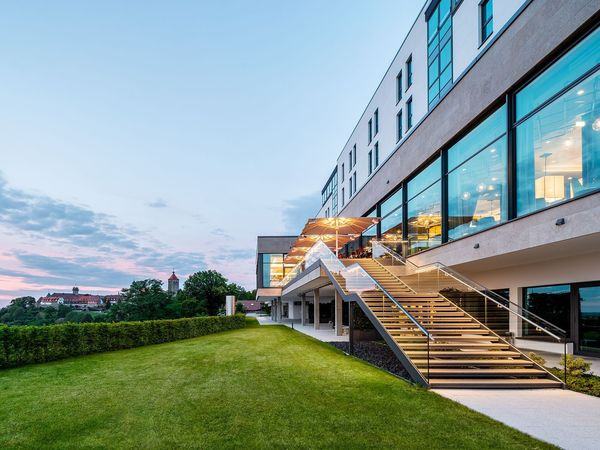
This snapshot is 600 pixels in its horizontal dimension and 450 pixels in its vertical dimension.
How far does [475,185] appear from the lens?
13.3 m

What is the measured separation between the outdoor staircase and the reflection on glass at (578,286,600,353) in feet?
11.8

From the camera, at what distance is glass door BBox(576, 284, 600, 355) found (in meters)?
10.7

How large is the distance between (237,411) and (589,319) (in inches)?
426

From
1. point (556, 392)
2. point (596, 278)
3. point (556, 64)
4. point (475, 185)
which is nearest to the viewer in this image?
point (556, 392)

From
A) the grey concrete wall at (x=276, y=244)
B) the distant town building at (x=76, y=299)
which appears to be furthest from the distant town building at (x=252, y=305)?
the distant town building at (x=76, y=299)

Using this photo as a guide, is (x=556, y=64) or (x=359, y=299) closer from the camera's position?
(x=556, y=64)

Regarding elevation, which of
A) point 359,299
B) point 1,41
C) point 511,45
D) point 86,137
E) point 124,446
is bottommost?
point 124,446

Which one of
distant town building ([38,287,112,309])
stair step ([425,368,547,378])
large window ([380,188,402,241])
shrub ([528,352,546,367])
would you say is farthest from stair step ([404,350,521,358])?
distant town building ([38,287,112,309])

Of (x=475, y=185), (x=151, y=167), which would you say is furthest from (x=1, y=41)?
(x=151, y=167)

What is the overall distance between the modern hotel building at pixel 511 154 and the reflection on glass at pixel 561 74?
0.03 m

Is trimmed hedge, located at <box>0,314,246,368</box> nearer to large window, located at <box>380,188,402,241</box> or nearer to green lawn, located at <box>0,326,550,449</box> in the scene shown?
green lawn, located at <box>0,326,550,449</box>

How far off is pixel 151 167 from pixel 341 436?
5131 inches

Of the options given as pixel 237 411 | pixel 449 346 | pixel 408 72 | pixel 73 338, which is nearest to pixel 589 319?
pixel 449 346

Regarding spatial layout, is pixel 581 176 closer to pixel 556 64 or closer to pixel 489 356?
pixel 556 64
